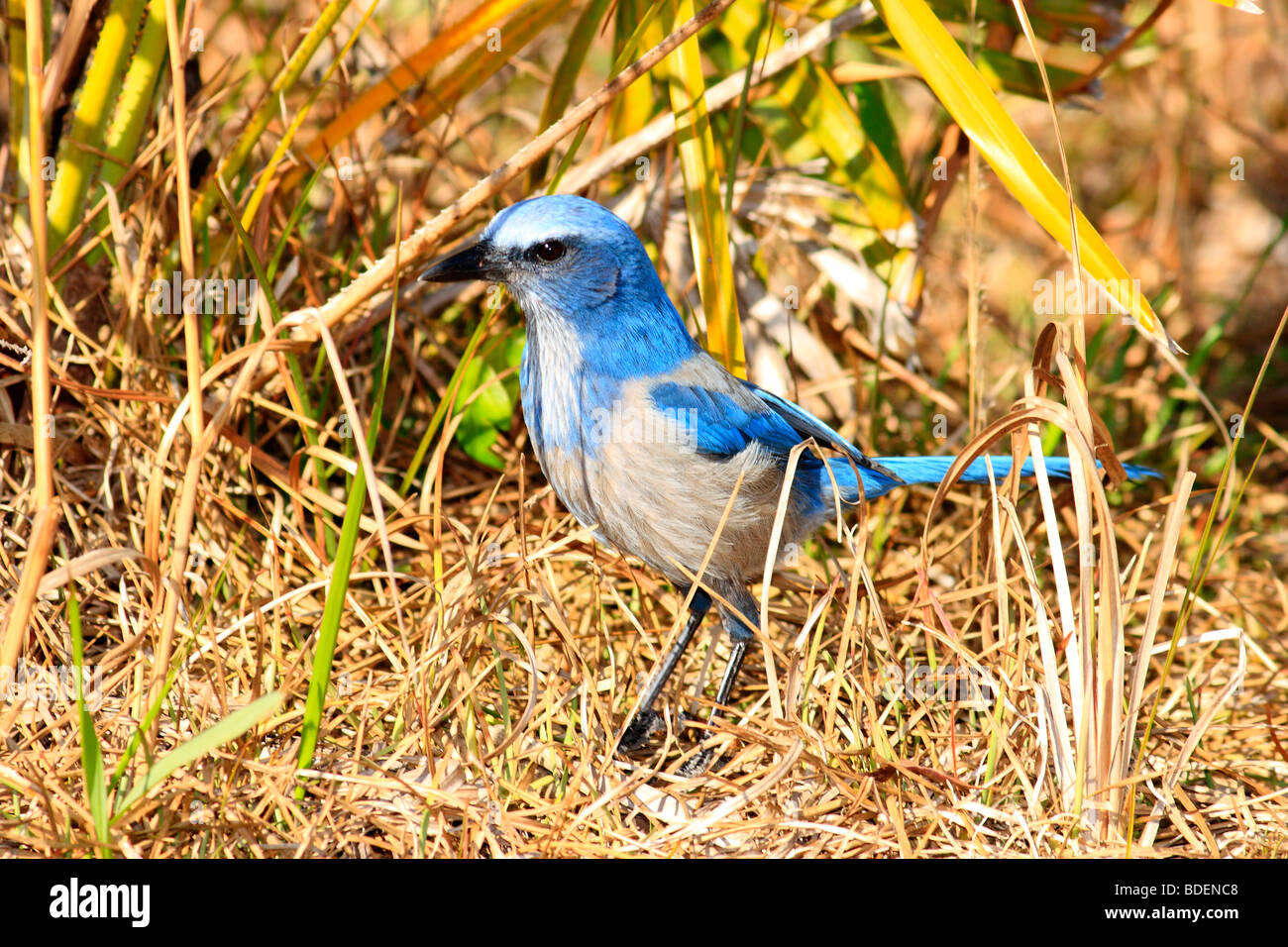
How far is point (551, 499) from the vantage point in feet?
9.14

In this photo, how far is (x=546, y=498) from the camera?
3020 millimetres

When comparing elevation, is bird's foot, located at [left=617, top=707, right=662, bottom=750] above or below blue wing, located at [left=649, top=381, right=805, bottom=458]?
below

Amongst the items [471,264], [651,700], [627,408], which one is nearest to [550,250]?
[471,264]

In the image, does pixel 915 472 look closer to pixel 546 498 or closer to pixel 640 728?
pixel 640 728

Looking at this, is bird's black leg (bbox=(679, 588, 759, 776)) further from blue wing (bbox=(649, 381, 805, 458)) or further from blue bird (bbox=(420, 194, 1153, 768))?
blue wing (bbox=(649, 381, 805, 458))

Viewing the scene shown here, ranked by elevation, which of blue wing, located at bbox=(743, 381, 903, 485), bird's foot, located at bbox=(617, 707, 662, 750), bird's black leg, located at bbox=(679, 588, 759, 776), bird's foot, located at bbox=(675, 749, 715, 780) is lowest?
bird's foot, located at bbox=(675, 749, 715, 780)

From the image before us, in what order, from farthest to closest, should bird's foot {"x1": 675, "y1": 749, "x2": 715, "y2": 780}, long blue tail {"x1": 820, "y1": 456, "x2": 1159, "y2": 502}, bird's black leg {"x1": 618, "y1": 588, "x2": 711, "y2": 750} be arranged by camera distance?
long blue tail {"x1": 820, "y1": 456, "x2": 1159, "y2": 502}
bird's black leg {"x1": 618, "y1": 588, "x2": 711, "y2": 750}
bird's foot {"x1": 675, "y1": 749, "x2": 715, "y2": 780}

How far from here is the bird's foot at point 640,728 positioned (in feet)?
8.01

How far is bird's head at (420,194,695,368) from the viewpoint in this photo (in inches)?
93.5

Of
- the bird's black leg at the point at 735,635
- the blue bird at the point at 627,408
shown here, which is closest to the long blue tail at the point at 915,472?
the blue bird at the point at 627,408

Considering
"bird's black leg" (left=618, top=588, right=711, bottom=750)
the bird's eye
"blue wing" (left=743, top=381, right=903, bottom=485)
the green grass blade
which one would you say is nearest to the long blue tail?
"blue wing" (left=743, top=381, right=903, bottom=485)

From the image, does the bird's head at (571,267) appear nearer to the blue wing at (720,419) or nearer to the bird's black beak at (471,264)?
the bird's black beak at (471,264)

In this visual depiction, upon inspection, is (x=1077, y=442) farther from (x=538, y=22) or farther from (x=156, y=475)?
(x=538, y=22)

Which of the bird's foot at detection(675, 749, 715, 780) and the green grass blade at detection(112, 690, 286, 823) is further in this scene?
the bird's foot at detection(675, 749, 715, 780)
